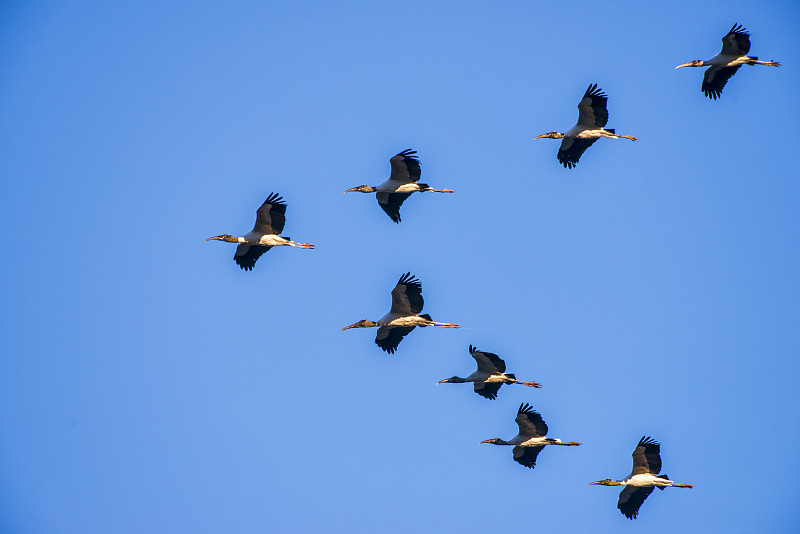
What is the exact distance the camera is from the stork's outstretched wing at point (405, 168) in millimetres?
43688

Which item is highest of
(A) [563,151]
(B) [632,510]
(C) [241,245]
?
(A) [563,151]

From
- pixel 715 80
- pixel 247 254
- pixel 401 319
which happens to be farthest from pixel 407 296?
pixel 715 80

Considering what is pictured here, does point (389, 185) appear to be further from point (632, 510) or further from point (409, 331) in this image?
point (632, 510)

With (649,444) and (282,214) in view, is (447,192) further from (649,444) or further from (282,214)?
(649,444)

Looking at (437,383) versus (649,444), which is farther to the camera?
(437,383)

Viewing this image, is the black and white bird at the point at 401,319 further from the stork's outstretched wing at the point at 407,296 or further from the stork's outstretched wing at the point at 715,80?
the stork's outstretched wing at the point at 715,80

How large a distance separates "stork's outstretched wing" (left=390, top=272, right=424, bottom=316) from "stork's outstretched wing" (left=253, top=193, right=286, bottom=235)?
12.4 ft

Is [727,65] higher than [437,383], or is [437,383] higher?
[727,65]

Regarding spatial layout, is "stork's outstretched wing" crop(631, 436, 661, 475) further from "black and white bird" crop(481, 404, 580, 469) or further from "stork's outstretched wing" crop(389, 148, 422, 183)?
"stork's outstretched wing" crop(389, 148, 422, 183)

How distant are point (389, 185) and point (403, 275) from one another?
2.69 meters

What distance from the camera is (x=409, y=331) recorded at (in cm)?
4459

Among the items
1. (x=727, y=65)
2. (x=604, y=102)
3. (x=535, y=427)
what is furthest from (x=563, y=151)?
(x=535, y=427)

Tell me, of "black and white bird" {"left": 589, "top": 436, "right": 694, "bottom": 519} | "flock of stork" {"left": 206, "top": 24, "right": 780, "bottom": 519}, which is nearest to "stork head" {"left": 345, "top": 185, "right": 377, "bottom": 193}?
"flock of stork" {"left": 206, "top": 24, "right": 780, "bottom": 519}

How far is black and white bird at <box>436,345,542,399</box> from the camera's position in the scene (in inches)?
1780
